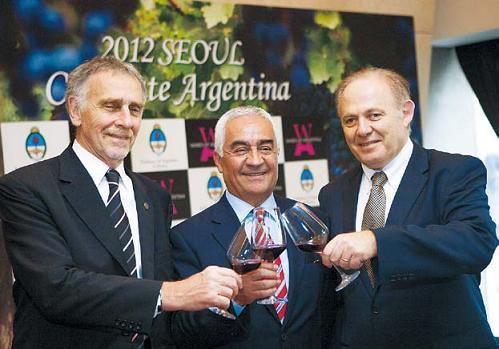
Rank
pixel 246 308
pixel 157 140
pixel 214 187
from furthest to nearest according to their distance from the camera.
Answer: pixel 214 187, pixel 157 140, pixel 246 308

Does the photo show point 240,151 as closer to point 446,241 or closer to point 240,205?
point 240,205

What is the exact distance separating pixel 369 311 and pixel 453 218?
44cm

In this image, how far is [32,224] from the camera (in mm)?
2525

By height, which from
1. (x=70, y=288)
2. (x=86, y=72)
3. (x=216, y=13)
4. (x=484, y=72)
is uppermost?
(x=216, y=13)

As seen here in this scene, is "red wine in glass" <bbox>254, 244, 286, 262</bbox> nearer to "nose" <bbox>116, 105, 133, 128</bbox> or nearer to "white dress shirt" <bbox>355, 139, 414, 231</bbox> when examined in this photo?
A: "white dress shirt" <bbox>355, 139, 414, 231</bbox>

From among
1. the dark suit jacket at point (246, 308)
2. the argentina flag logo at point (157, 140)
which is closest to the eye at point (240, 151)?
the dark suit jacket at point (246, 308)

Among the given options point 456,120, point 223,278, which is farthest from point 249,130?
point 456,120

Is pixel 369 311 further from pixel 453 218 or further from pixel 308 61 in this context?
pixel 308 61

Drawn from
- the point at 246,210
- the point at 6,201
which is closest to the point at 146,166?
the point at 246,210

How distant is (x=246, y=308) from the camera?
2.69 meters

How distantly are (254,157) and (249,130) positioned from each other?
110 mm

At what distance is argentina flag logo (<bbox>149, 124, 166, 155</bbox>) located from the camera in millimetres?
5285

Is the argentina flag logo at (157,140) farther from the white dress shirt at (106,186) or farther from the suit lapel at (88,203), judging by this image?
the suit lapel at (88,203)

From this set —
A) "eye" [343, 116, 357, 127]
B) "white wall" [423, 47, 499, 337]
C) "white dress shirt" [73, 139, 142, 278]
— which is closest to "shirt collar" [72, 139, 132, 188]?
"white dress shirt" [73, 139, 142, 278]
